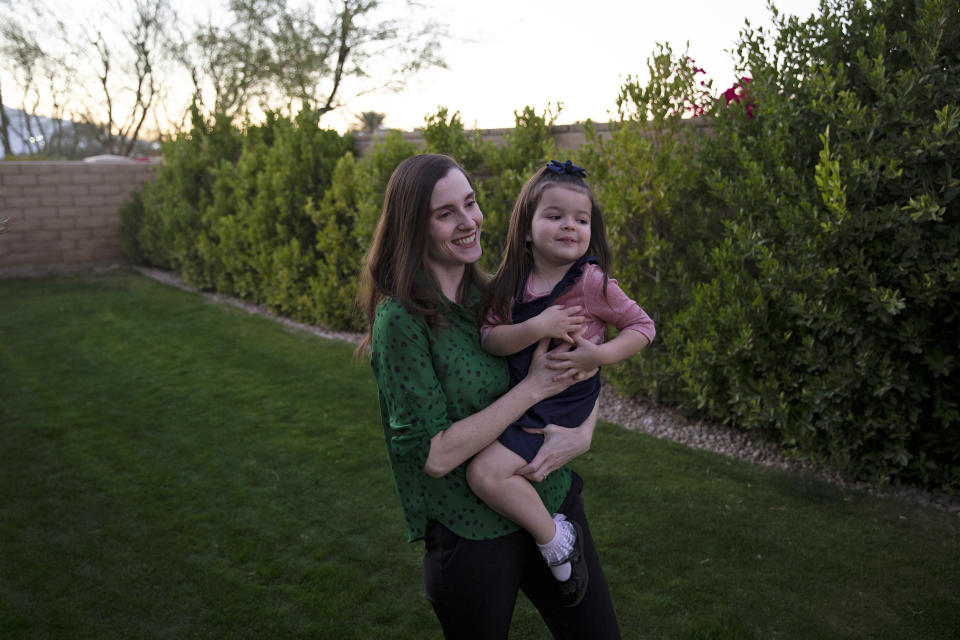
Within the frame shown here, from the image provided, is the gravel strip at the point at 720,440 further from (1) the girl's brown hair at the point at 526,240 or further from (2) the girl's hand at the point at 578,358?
(2) the girl's hand at the point at 578,358

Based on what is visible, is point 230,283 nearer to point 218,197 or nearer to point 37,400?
point 218,197

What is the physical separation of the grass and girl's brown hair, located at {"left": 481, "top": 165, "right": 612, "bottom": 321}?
2.01 m

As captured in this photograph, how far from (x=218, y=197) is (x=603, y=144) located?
756 centimetres

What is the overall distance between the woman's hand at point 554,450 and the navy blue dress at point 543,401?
19 mm

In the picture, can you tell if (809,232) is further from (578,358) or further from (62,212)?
(62,212)

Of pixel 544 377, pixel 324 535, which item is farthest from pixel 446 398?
pixel 324 535

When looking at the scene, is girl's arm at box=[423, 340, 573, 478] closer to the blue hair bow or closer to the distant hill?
the blue hair bow

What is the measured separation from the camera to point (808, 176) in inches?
199

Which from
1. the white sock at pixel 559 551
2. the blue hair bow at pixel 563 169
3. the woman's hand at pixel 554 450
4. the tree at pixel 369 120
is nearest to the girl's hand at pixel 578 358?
the woman's hand at pixel 554 450

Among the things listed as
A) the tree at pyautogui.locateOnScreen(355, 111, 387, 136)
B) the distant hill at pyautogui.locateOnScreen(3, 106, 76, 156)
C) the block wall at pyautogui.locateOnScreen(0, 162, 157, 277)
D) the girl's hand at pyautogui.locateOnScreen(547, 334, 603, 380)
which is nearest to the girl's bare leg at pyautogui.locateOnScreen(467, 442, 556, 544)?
the girl's hand at pyautogui.locateOnScreen(547, 334, 603, 380)

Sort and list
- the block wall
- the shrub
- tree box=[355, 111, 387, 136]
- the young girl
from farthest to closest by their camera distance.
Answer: tree box=[355, 111, 387, 136]
the block wall
the shrub
the young girl

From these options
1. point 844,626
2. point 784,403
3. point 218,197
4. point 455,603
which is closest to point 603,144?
point 784,403

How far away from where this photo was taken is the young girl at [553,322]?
1.89m

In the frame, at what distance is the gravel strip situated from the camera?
4.74 meters
